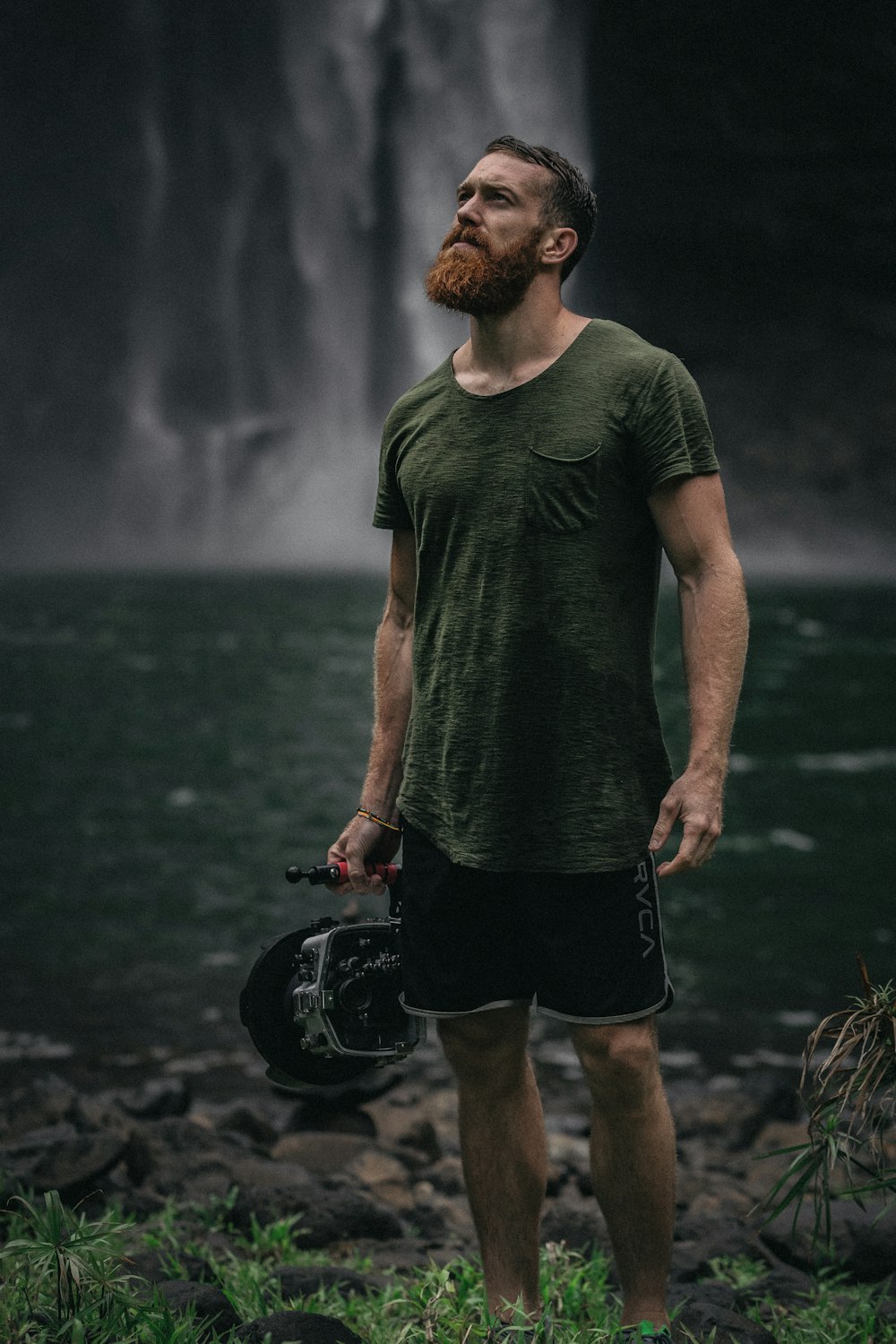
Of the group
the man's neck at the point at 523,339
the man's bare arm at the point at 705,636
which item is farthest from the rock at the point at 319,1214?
the man's neck at the point at 523,339

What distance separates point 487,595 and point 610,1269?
2117 millimetres

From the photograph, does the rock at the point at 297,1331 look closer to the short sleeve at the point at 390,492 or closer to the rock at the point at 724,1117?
the short sleeve at the point at 390,492

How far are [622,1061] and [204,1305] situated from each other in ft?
3.32

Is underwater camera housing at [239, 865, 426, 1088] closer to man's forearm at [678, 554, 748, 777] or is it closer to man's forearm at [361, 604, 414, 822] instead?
man's forearm at [361, 604, 414, 822]

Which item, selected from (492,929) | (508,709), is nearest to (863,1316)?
(492,929)

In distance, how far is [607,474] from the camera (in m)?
2.87

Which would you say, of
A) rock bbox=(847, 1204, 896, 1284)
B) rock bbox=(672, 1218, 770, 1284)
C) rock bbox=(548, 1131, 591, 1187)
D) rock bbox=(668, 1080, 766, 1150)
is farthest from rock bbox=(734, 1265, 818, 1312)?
rock bbox=(668, 1080, 766, 1150)

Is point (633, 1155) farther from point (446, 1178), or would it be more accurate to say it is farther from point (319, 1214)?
point (446, 1178)

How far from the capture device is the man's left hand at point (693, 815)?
2.72 meters

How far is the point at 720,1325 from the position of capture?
2.95 m

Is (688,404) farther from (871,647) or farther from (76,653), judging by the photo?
(871,647)

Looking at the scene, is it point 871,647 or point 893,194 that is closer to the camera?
point 871,647

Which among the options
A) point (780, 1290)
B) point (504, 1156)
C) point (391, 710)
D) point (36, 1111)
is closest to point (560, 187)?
point (391, 710)

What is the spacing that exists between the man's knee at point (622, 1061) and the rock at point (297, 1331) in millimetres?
681
